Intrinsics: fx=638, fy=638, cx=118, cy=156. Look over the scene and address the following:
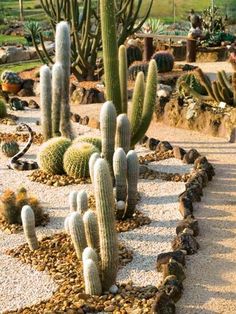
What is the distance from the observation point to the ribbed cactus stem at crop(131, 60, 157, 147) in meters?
8.65

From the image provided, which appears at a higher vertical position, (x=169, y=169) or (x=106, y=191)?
(x=106, y=191)

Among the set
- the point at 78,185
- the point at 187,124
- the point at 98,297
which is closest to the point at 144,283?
the point at 98,297

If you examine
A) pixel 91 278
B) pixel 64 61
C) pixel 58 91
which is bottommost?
pixel 91 278

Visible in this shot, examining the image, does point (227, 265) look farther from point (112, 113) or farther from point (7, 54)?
point (7, 54)

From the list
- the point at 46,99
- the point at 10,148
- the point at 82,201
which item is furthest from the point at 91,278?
the point at 10,148

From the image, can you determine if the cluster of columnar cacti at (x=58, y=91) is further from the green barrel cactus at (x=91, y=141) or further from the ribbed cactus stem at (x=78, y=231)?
the ribbed cactus stem at (x=78, y=231)

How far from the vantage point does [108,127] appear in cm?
751

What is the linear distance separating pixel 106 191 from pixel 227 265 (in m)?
1.63

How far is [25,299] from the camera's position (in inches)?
229

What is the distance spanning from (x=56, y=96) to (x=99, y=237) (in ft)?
12.9

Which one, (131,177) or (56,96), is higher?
(56,96)

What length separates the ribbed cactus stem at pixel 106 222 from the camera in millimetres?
5461

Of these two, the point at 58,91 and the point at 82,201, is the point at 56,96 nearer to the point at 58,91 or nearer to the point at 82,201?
the point at 58,91

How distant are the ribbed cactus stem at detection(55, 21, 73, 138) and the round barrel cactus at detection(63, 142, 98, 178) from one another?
2.73ft
